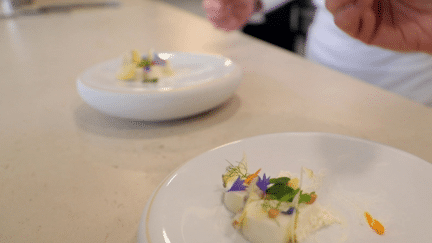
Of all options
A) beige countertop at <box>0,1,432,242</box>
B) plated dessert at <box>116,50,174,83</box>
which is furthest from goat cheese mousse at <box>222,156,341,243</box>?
plated dessert at <box>116,50,174,83</box>

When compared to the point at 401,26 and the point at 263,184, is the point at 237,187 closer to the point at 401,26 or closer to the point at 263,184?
the point at 263,184

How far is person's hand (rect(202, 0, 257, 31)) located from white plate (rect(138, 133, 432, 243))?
733mm

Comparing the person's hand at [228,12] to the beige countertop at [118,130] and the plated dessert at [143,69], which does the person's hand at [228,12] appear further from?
the plated dessert at [143,69]

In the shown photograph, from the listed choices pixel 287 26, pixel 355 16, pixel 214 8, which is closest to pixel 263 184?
pixel 355 16

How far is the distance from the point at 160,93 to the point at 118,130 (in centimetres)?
15

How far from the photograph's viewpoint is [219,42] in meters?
1.48

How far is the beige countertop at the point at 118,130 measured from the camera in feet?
1.79

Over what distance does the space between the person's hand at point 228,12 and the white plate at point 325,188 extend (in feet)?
2.40

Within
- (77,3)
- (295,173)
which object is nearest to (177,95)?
(295,173)

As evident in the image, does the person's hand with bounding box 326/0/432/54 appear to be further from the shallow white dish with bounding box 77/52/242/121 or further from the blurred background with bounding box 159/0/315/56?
the blurred background with bounding box 159/0/315/56

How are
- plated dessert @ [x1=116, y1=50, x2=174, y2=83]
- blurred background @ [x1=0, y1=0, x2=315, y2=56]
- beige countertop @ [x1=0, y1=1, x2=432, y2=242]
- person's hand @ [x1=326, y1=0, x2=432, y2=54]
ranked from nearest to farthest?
1. beige countertop @ [x1=0, y1=1, x2=432, y2=242]
2. person's hand @ [x1=326, y1=0, x2=432, y2=54]
3. plated dessert @ [x1=116, y1=50, x2=174, y2=83]
4. blurred background @ [x1=0, y1=0, x2=315, y2=56]

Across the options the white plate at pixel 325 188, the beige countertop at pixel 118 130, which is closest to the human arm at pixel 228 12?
the beige countertop at pixel 118 130

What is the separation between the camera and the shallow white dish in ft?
2.43

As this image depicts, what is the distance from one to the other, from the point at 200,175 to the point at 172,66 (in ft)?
1.84
